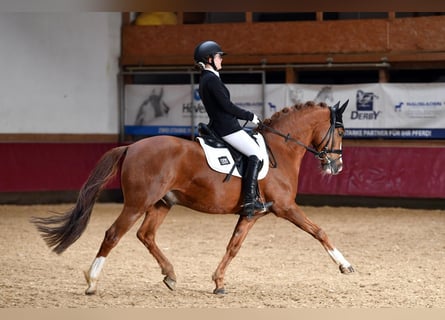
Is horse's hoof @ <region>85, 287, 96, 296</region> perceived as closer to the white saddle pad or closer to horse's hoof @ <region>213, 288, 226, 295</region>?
horse's hoof @ <region>213, 288, 226, 295</region>

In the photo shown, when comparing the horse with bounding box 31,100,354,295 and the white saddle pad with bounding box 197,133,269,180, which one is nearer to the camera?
the horse with bounding box 31,100,354,295

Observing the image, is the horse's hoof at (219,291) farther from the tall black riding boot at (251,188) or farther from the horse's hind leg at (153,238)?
the tall black riding boot at (251,188)

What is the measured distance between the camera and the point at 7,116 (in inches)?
529

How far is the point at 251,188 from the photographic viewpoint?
19.0ft

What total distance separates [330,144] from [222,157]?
3.77 feet

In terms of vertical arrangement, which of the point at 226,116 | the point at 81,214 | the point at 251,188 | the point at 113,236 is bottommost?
the point at 113,236

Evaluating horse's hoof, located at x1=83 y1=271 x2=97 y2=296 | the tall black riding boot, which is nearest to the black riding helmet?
the tall black riding boot

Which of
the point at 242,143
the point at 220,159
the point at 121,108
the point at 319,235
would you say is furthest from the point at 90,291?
the point at 121,108

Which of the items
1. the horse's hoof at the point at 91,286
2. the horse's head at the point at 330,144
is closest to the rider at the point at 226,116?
the horse's head at the point at 330,144

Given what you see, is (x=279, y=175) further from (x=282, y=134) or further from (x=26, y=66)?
(x=26, y=66)

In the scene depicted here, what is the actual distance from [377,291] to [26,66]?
31.5 ft

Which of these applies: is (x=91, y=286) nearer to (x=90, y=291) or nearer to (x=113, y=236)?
(x=90, y=291)

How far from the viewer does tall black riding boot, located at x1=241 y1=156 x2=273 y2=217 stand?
5.79 metres

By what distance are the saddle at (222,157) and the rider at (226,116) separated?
2.0 inches
